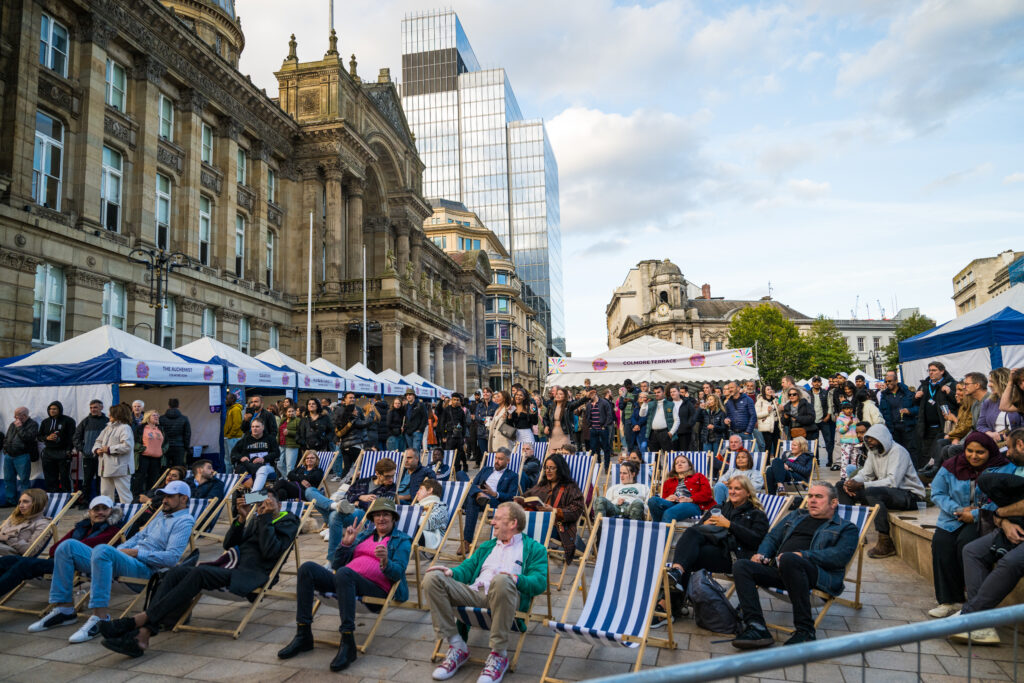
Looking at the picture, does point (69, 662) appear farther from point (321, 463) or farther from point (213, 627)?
point (321, 463)

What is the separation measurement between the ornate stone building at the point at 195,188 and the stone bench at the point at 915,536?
1878cm

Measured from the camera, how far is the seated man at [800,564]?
4531 mm

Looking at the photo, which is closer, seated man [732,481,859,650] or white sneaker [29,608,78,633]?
seated man [732,481,859,650]

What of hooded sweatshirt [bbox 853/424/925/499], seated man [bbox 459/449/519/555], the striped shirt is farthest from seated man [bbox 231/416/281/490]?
hooded sweatshirt [bbox 853/424/925/499]

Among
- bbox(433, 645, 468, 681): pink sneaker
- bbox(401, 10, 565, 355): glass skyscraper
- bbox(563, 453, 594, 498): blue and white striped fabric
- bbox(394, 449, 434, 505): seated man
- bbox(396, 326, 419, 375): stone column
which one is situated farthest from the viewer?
bbox(401, 10, 565, 355): glass skyscraper

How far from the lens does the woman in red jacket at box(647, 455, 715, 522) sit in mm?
7043

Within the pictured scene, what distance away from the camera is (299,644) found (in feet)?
14.9

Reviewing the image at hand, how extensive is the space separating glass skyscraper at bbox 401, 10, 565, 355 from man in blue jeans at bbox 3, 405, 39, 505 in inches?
3714

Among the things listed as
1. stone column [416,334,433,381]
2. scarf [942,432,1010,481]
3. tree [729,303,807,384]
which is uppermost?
tree [729,303,807,384]

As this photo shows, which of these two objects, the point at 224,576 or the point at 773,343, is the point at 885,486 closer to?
the point at 224,576

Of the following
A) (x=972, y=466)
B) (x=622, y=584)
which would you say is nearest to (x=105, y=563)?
(x=622, y=584)

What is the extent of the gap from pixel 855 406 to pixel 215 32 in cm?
3930

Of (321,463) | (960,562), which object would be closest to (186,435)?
(321,463)

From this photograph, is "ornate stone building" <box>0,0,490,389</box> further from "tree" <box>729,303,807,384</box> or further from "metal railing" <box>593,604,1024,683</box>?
"tree" <box>729,303,807,384</box>
